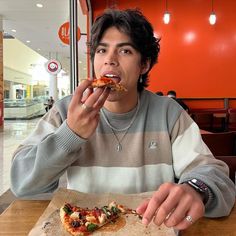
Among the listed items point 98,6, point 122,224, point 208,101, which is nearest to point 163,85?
point 208,101

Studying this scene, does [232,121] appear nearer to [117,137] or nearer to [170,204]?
[117,137]

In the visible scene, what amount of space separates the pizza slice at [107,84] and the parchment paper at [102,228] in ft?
1.43

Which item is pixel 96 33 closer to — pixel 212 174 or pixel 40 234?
pixel 212 174

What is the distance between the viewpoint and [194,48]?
7.53 meters

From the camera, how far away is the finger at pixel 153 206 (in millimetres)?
743

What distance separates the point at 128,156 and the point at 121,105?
0.80 feet

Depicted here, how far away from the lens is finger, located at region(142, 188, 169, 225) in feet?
2.44

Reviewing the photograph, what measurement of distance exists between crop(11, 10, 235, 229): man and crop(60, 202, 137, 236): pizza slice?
20 centimetres

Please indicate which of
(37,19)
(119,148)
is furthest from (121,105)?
(37,19)

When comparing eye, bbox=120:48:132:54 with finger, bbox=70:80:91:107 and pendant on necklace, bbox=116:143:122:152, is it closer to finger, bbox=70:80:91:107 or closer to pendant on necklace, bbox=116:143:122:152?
finger, bbox=70:80:91:107

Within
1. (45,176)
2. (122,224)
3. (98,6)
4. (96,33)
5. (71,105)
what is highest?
(98,6)

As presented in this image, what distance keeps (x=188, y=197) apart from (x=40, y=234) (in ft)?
1.47

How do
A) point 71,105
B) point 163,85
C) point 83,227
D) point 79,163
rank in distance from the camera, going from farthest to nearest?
point 163,85, point 79,163, point 71,105, point 83,227

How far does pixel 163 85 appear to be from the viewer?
297 inches
